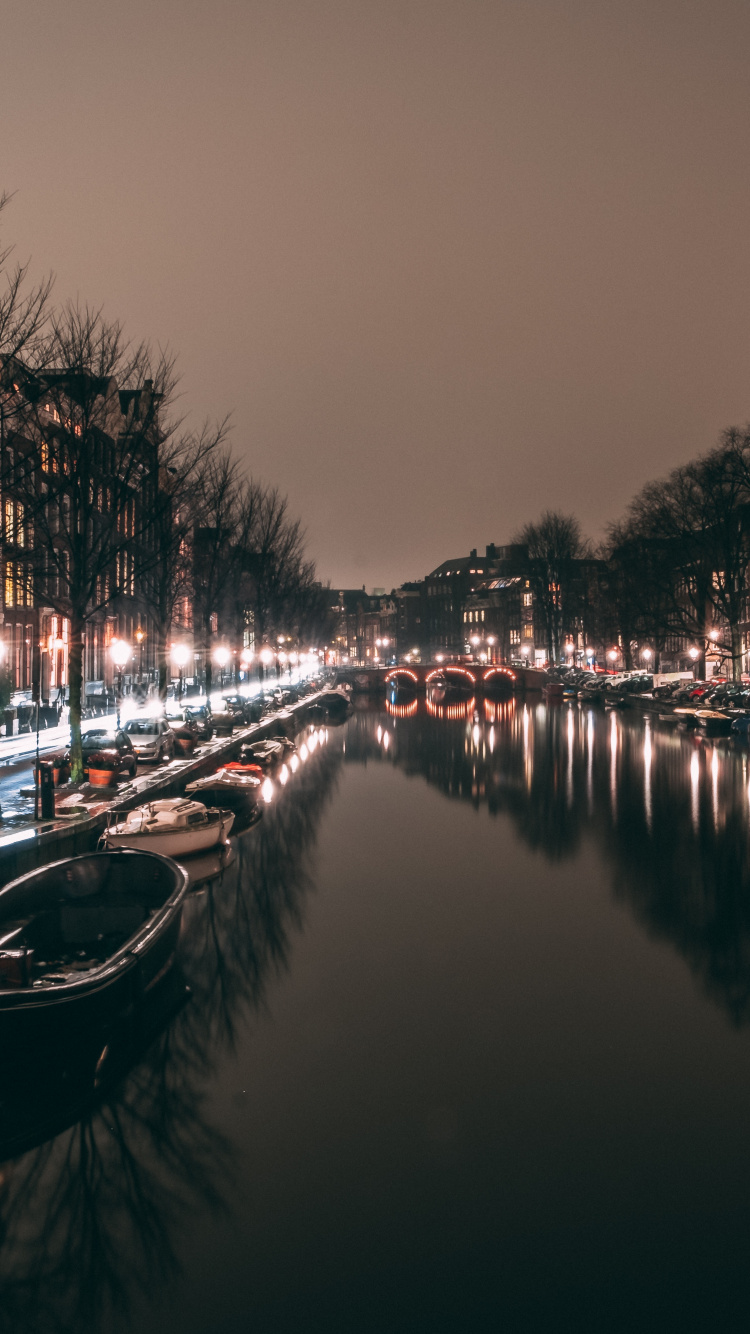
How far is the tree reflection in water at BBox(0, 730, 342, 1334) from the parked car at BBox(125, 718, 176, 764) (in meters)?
18.1

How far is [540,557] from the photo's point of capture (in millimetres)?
106750

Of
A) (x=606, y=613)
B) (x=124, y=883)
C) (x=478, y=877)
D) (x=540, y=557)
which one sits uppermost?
(x=540, y=557)

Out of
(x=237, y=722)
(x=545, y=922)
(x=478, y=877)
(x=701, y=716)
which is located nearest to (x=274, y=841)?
(x=478, y=877)

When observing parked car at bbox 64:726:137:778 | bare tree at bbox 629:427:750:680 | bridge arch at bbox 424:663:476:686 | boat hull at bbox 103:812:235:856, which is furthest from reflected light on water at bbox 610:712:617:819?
bridge arch at bbox 424:663:476:686

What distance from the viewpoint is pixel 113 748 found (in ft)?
104

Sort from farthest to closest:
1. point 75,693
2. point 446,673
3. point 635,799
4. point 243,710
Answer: point 446,673 → point 243,710 → point 635,799 → point 75,693

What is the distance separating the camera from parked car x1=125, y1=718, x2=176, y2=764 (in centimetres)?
3478

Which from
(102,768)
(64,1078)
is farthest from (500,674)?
(64,1078)

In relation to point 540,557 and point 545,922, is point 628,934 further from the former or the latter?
point 540,557

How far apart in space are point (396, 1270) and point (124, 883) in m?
9.87

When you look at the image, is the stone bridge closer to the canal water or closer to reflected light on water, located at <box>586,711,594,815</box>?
reflected light on water, located at <box>586,711,594,815</box>

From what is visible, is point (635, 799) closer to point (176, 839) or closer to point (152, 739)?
point (152, 739)

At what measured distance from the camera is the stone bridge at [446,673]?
112 meters

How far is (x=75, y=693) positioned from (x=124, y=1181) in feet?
59.2
